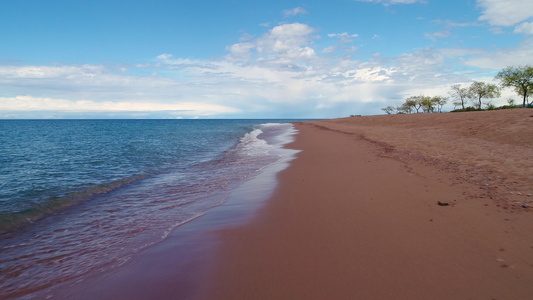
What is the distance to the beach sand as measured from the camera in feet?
11.1

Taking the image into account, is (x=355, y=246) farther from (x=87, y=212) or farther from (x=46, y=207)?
(x=46, y=207)

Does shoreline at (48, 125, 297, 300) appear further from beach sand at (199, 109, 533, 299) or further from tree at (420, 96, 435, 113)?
tree at (420, 96, 435, 113)

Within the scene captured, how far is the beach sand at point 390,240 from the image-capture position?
11.1 feet

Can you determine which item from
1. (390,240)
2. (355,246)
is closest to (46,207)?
(355,246)

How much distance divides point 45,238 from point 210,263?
459 cm

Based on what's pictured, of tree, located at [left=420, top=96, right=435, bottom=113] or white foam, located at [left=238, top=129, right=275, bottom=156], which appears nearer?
white foam, located at [left=238, top=129, right=275, bottom=156]

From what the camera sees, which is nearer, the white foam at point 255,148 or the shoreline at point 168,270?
the shoreline at point 168,270

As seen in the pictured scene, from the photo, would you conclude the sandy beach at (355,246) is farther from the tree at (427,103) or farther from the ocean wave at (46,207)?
the tree at (427,103)

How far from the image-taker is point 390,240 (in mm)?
4645

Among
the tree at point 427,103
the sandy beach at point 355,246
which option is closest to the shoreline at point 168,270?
the sandy beach at point 355,246

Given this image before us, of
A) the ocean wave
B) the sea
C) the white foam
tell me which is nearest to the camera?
the sea

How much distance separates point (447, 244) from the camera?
4.39 m

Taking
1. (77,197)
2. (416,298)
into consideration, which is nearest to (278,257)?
(416,298)

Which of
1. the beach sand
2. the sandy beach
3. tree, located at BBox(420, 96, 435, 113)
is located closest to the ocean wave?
the sandy beach
